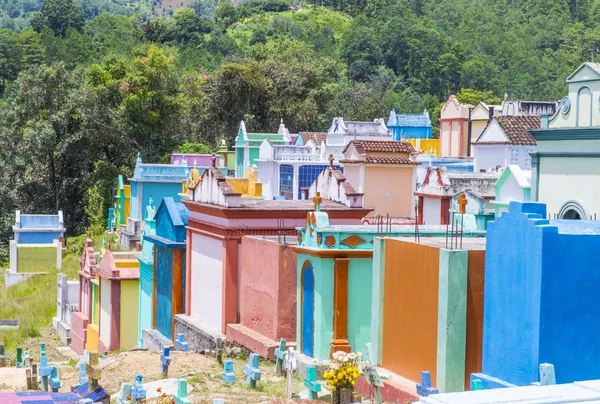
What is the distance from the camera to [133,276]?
94.5 ft

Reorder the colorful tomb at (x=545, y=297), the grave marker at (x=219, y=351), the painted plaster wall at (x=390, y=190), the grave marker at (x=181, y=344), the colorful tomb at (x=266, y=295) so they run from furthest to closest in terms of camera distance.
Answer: the painted plaster wall at (x=390, y=190), the grave marker at (x=181, y=344), the grave marker at (x=219, y=351), the colorful tomb at (x=266, y=295), the colorful tomb at (x=545, y=297)

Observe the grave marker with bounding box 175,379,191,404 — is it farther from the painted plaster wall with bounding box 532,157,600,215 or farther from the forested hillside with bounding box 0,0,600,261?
the forested hillside with bounding box 0,0,600,261

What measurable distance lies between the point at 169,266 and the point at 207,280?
8.22ft

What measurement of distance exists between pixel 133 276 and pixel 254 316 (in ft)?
27.5

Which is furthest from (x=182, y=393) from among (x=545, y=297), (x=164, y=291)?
(x=164, y=291)

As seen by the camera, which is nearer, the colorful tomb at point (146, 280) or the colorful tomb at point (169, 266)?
the colorful tomb at point (169, 266)

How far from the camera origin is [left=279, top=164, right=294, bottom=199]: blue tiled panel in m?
40.9

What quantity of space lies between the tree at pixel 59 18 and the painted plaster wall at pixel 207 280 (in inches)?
4418

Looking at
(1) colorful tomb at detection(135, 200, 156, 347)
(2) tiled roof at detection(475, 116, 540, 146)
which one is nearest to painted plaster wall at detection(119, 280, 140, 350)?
(1) colorful tomb at detection(135, 200, 156, 347)

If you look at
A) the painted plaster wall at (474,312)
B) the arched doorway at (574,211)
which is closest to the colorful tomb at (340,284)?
the painted plaster wall at (474,312)

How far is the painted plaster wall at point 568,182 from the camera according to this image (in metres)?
19.7

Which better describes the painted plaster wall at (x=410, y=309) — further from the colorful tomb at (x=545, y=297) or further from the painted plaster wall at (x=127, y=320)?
the painted plaster wall at (x=127, y=320)

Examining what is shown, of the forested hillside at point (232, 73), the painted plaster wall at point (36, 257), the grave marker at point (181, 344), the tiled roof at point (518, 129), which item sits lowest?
the painted plaster wall at point (36, 257)

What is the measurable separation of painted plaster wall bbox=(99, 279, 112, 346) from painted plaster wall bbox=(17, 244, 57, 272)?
1635 centimetres
